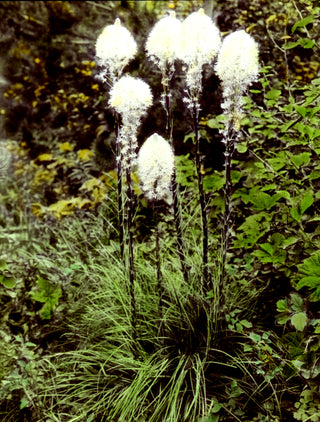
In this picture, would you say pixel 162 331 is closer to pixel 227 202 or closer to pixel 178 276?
pixel 178 276

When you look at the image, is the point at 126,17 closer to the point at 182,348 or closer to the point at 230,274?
the point at 230,274

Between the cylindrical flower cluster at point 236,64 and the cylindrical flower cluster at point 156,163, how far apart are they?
359 millimetres

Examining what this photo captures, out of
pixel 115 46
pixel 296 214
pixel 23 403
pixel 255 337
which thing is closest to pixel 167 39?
pixel 115 46

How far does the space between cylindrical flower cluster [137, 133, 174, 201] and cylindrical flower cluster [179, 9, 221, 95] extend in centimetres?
35

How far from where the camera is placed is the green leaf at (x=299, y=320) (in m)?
2.18

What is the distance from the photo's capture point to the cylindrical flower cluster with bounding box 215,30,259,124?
217 cm

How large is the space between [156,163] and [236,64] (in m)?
0.57

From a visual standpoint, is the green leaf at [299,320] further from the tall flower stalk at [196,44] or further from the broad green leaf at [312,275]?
the tall flower stalk at [196,44]

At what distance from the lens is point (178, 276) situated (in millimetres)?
2861

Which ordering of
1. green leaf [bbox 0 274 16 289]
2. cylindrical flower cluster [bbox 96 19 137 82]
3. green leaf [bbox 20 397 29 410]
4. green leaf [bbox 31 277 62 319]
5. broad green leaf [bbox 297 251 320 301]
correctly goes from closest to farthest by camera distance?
broad green leaf [bbox 297 251 320 301] < cylindrical flower cluster [bbox 96 19 137 82] < green leaf [bbox 20 397 29 410] < green leaf [bbox 0 274 16 289] < green leaf [bbox 31 277 62 319]

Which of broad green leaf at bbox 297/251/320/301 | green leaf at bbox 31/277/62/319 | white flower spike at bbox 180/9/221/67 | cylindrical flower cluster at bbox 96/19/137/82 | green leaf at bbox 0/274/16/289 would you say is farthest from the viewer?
green leaf at bbox 31/277/62/319

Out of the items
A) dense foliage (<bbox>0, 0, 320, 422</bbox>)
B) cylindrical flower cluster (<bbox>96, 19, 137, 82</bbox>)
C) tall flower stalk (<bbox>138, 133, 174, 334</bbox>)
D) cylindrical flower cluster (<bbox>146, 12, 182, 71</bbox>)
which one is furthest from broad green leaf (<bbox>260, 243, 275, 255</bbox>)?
cylindrical flower cluster (<bbox>96, 19, 137, 82</bbox>)

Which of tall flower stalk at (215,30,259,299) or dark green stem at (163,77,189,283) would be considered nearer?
tall flower stalk at (215,30,259,299)

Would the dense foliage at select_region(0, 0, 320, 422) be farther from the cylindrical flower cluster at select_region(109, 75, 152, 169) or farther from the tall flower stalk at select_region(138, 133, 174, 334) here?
the cylindrical flower cluster at select_region(109, 75, 152, 169)
